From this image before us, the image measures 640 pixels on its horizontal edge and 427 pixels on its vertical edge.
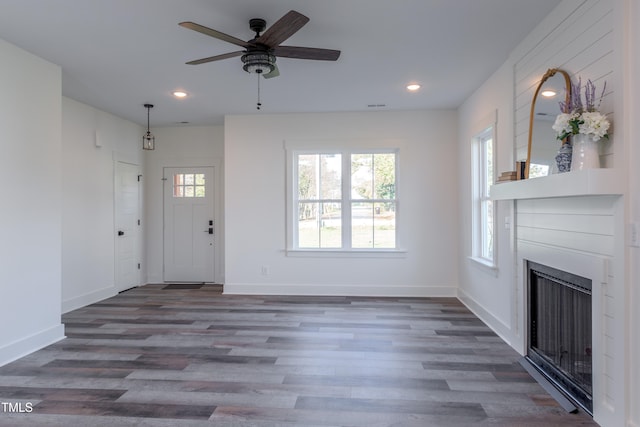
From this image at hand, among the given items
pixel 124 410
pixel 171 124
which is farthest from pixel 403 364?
pixel 171 124

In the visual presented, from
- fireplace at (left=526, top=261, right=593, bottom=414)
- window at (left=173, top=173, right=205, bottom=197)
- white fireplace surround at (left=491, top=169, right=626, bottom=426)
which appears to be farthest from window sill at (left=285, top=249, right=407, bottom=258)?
white fireplace surround at (left=491, top=169, right=626, bottom=426)

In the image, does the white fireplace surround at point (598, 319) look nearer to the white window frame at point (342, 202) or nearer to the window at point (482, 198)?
the window at point (482, 198)

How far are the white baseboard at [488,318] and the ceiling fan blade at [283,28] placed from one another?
3.13 meters

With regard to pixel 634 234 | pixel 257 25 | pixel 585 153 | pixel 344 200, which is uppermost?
pixel 257 25

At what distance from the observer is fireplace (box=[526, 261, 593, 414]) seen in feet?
7.73

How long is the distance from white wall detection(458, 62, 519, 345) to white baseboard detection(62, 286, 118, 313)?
195 inches

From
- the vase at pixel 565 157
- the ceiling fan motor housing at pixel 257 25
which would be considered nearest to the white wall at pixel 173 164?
the ceiling fan motor housing at pixel 257 25

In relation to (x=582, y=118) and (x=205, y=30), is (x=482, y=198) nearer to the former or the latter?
(x=582, y=118)

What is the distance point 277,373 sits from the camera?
2.92m

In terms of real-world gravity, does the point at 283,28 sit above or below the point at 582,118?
above

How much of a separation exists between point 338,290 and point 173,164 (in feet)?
11.4

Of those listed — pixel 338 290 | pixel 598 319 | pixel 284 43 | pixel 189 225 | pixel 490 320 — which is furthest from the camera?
pixel 189 225

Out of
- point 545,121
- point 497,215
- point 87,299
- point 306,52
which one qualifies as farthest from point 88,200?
point 545,121

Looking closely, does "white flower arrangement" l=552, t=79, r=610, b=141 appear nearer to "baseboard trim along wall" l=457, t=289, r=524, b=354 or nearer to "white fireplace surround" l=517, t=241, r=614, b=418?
"white fireplace surround" l=517, t=241, r=614, b=418
